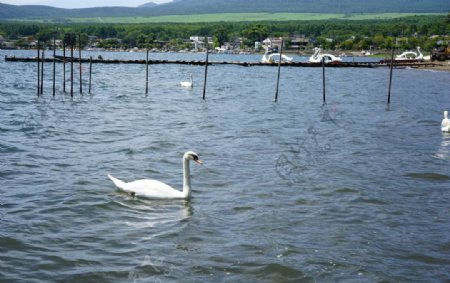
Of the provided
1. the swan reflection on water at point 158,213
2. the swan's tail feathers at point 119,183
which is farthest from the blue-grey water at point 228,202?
the swan's tail feathers at point 119,183

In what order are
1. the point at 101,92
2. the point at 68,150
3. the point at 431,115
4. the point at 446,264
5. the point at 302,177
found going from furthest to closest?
the point at 101,92
the point at 431,115
the point at 68,150
the point at 302,177
the point at 446,264

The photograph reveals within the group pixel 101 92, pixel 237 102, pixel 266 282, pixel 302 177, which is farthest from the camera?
pixel 101 92

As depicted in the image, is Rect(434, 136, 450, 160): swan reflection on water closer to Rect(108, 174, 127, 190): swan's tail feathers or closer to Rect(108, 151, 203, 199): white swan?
Rect(108, 151, 203, 199): white swan

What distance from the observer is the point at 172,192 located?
14656 millimetres

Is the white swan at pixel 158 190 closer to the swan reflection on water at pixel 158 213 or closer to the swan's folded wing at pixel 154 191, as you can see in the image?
the swan's folded wing at pixel 154 191

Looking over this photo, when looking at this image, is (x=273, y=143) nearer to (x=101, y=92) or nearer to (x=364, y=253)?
(x=364, y=253)

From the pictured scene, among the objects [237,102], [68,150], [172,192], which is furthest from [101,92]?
[172,192]

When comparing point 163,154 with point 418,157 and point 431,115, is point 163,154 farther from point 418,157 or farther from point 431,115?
point 431,115

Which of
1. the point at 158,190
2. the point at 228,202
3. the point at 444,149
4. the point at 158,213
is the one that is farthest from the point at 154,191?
the point at 444,149

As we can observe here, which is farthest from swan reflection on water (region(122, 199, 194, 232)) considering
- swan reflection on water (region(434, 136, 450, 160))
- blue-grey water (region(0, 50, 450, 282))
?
swan reflection on water (region(434, 136, 450, 160))

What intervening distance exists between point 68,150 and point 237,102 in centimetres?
2305

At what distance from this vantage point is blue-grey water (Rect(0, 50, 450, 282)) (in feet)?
34.4

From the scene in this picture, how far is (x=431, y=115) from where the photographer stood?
34969mm

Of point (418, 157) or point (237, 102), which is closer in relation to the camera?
point (418, 157)
